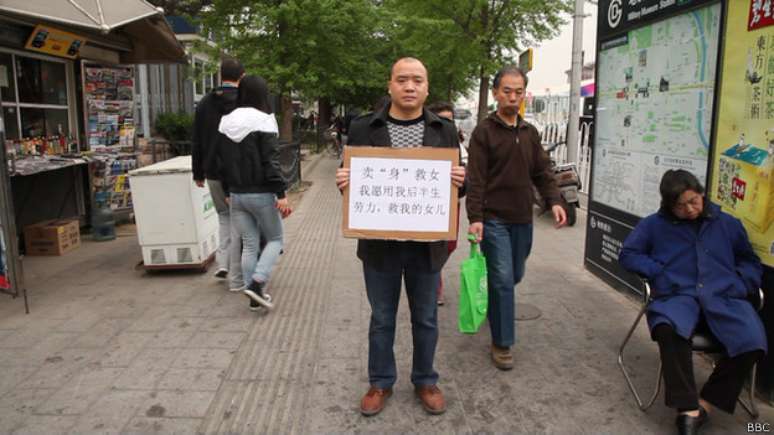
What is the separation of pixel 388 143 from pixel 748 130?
7.15 feet

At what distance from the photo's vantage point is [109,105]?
8516 millimetres

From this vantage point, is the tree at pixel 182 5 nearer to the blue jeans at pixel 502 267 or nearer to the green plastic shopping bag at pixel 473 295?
the blue jeans at pixel 502 267

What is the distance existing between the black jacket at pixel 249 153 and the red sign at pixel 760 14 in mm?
3457

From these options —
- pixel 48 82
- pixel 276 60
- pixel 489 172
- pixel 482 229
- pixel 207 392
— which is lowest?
pixel 207 392

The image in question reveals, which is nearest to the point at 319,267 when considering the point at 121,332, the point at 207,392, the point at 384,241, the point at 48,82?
the point at 121,332

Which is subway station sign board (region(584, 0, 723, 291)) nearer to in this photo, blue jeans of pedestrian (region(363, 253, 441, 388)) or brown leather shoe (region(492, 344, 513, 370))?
brown leather shoe (region(492, 344, 513, 370))

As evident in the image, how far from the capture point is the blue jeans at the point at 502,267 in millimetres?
3914

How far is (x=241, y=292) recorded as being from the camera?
222 inches

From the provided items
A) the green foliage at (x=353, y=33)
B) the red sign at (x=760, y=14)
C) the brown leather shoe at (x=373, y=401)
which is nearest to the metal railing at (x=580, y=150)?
the green foliage at (x=353, y=33)

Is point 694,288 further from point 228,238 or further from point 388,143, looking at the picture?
point 228,238

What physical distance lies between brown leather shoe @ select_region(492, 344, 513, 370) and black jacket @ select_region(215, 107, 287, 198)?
7.20 ft

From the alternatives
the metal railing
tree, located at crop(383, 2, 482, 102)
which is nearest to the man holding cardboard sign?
the metal railing

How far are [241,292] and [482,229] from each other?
2.77 metres

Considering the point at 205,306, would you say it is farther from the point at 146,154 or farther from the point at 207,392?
the point at 146,154
